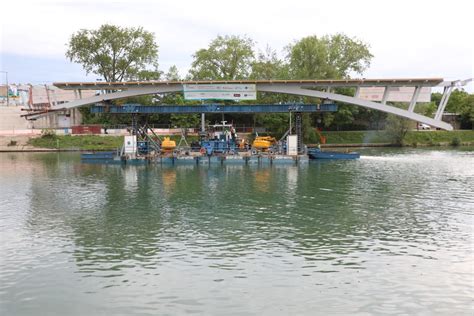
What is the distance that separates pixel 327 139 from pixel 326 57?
13101mm

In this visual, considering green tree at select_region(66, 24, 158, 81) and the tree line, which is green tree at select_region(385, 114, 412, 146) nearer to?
the tree line

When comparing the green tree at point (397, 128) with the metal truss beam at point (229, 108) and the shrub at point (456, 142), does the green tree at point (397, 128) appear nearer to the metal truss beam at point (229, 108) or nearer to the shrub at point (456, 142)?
the shrub at point (456, 142)

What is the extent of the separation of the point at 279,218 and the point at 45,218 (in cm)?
969

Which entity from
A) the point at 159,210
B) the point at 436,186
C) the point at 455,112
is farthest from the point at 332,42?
the point at 159,210

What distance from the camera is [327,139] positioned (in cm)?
7181

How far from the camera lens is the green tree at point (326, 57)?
71.1m

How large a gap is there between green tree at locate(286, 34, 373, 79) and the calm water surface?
144 ft

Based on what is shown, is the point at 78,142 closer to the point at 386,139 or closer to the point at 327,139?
the point at 327,139

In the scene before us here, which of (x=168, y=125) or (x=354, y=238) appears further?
(x=168, y=125)

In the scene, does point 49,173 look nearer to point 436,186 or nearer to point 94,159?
point 94,159

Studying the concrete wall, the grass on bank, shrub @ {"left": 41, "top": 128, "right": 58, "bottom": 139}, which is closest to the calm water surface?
the grass on bank

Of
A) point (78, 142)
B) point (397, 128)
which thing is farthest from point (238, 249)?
point (397, 128)

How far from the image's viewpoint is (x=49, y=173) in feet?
121

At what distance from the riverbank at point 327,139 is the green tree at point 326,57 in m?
9.69
